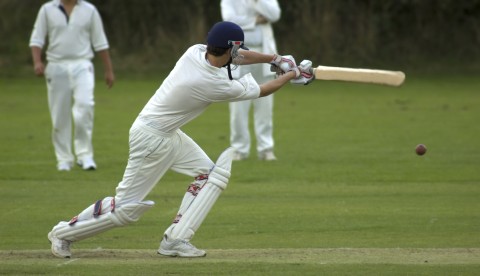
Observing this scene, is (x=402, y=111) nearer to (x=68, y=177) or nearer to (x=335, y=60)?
(x=335, y=60)

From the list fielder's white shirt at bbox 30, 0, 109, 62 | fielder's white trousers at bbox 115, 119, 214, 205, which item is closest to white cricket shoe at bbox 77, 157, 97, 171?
fielder's white shirt at bbox 30, 0, 109, 62

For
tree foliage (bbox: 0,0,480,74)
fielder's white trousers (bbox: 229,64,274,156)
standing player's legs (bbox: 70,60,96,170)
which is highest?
standing player's legs (bbox: 70,60,96,170)

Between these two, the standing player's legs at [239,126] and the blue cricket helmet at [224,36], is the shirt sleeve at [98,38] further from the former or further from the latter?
the blue cricket helmet at [224,36]

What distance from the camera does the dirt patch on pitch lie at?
21.9 ft

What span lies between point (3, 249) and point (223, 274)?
1929 millimetres

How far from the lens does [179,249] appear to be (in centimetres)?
683

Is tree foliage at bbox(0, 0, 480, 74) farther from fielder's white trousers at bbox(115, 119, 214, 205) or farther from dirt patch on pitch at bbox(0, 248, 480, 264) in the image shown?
fielder's white trousers at bbox(115, 119, 214, 205)

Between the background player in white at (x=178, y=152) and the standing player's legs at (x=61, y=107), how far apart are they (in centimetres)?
489

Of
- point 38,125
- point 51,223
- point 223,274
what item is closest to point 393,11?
point 38,125

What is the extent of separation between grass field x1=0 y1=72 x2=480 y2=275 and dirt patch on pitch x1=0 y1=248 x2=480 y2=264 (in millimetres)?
13

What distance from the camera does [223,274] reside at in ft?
20.2

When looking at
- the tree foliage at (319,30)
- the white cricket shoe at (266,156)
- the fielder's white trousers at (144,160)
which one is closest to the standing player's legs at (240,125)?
the white cricket shoe at (266,156)

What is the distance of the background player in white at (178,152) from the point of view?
664 centimetres

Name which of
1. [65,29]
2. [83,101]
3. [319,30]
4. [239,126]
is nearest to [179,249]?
[83,101]
